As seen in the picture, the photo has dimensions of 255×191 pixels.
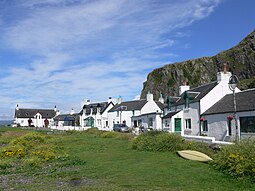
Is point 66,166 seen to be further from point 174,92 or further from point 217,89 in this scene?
point 174,92

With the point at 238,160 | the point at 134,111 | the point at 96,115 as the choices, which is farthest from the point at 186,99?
the point at 96,115

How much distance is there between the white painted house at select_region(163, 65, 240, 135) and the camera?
114ft

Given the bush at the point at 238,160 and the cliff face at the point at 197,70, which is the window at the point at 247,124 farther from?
the cliff face at the point at 197,70

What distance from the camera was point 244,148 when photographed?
13711 millimetres

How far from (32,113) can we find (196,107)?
3577 inches

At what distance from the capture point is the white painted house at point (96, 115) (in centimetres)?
7698

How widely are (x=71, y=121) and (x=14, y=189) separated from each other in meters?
86.1

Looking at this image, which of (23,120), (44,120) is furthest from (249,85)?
(23,120)

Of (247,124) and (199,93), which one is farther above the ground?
(199,93)

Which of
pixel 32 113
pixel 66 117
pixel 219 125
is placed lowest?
pixel 219 125

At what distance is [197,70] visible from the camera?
13275 centimetres

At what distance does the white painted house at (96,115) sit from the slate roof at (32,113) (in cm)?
3436

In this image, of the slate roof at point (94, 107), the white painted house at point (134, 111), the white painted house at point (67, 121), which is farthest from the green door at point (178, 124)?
Result: the white painted house at point (67, 121)

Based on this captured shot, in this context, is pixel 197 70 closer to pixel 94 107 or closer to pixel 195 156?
pixel 94 107
